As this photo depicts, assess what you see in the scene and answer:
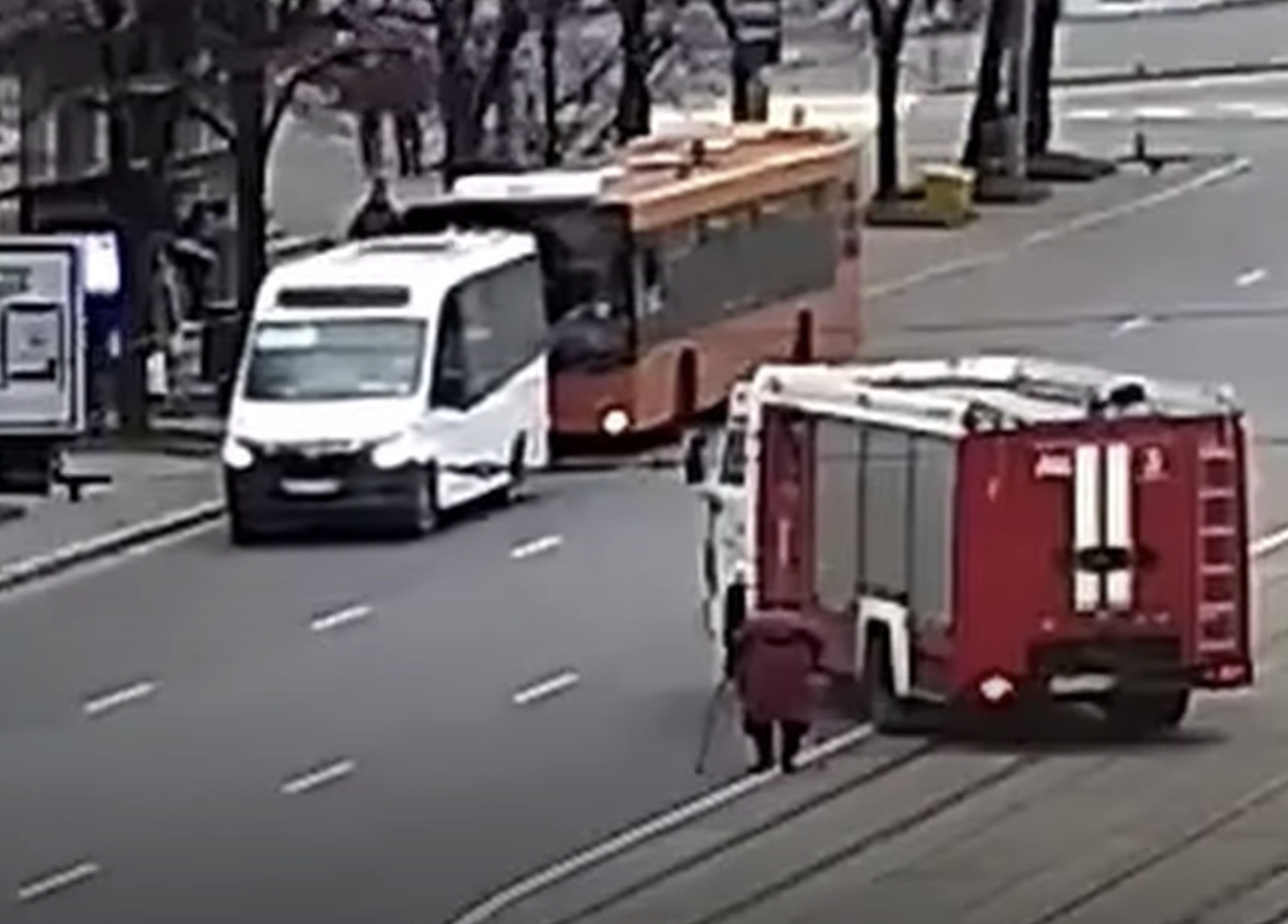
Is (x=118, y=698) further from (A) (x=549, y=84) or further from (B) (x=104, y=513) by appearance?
(A) (x=549, y=84)

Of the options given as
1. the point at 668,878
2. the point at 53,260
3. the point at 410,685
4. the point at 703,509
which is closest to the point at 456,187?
the point at 53,260

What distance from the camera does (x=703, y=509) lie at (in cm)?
4522

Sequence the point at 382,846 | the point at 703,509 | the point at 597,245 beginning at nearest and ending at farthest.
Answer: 1. the point at 382,846
2. the point at 703,509
3. the point at 597,245

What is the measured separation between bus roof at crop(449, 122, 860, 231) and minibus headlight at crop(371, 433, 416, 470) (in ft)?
20.3

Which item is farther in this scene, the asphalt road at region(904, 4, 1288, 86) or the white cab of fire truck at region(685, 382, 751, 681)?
the asphalt road at region(904, 4, 1288, 86)

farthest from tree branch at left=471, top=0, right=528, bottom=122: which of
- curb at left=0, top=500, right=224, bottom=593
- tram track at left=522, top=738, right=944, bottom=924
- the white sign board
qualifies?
tram track at left=522, top=738, right=944, bottom=924

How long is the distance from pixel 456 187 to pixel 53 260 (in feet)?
19.1

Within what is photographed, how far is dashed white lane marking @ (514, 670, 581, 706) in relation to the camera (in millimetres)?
37938

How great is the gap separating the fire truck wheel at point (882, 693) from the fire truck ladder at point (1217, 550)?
87.7 inches

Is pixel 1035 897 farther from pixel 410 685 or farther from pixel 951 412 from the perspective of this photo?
pixel 410 685

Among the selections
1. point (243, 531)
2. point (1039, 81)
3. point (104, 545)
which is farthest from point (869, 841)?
point (1039, 81)

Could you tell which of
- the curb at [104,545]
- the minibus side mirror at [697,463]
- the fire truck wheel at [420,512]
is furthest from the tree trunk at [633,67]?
the minibus side mirror at [697,463]

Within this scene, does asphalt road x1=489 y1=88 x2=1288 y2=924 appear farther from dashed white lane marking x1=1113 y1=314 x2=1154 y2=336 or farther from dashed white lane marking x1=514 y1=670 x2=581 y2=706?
dashed white lane marking x1=1113 y1=314 x2=1154 y2=336

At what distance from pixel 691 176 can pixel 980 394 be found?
20091mm
